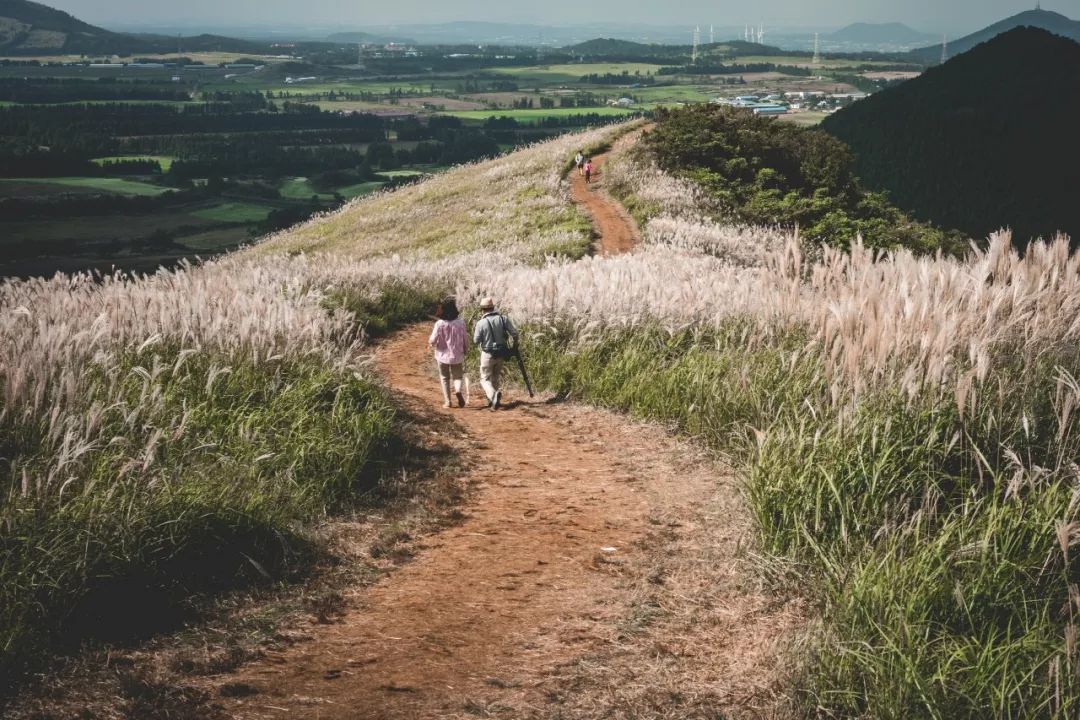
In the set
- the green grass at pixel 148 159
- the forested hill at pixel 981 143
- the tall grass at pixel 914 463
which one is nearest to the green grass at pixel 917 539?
the tall grass at pixel 914 463

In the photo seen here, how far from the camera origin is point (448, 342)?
1024 cm

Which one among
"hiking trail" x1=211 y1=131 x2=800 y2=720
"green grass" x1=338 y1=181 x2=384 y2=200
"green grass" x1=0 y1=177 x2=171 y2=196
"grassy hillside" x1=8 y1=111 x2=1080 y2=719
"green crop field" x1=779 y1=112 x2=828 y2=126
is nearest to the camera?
"grassy hillside" x1=8 y1=111 x2=1080 y2=719

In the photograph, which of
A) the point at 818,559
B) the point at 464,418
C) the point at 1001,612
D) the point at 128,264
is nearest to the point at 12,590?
the point at 818,559

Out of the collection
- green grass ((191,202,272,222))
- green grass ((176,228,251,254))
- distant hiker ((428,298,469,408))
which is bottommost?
green grass ((176,228,251,254))

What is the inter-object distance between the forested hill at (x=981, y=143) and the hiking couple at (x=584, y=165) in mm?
75251

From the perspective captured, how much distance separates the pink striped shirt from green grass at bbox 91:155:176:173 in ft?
409

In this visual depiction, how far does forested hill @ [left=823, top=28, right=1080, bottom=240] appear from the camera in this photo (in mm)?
115688

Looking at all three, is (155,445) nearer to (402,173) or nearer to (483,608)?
(483,608)

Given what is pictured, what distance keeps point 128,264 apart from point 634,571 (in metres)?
65.1

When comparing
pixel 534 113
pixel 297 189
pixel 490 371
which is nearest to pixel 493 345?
pixel 490 371

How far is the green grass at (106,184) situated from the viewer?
105 meters

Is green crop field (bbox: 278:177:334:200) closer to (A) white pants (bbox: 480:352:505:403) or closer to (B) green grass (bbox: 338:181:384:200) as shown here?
(B) green grass (bbox: 338:181:384:200)

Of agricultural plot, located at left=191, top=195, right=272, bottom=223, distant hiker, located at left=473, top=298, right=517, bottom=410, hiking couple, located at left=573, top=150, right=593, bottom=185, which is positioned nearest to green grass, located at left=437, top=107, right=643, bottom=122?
agricultural plot, located at left=191, top=195, right=272, bottom=223

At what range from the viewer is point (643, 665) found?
4.02 meters
